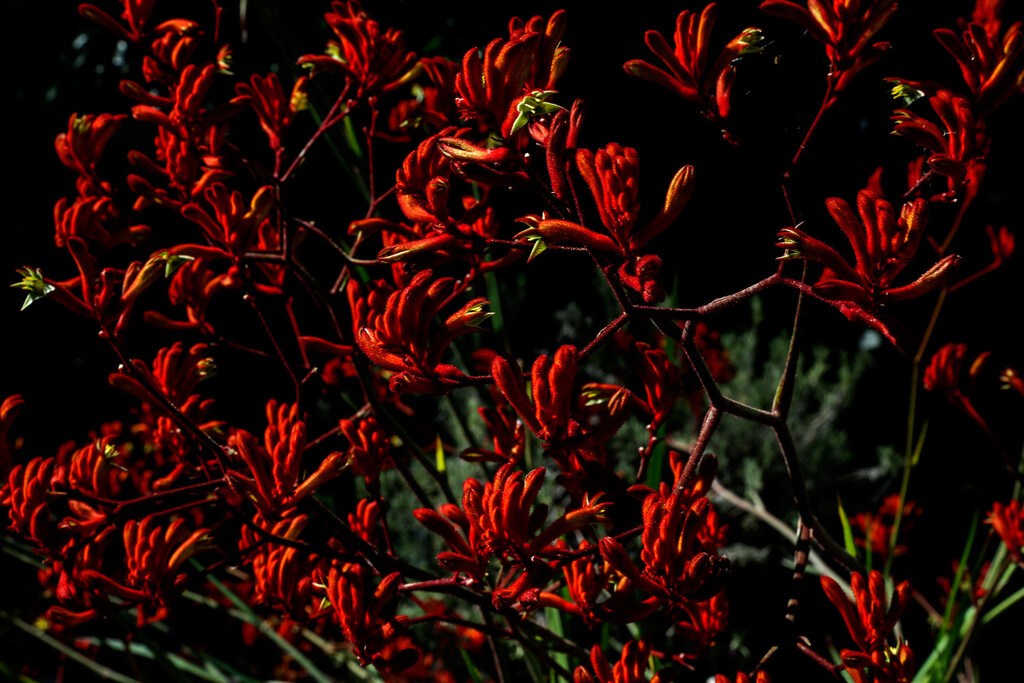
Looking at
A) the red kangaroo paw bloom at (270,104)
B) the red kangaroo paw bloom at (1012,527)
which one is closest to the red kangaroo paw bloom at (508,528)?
the red kangaroo paw bloom at (270,104)

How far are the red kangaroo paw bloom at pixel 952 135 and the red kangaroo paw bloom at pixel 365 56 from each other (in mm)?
379

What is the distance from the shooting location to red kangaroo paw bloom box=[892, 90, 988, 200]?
0.36m

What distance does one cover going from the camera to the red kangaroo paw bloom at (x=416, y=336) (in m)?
0.36

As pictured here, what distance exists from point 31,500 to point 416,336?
0.26 m

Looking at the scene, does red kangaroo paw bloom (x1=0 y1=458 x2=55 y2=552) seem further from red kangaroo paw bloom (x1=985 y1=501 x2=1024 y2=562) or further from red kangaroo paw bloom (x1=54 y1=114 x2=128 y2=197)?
red kangaroo paw bloom (x1=985 y1=501 x2=1024 y2=562)

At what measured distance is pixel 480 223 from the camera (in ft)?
1.70

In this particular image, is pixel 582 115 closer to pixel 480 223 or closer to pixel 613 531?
pixel 480 223

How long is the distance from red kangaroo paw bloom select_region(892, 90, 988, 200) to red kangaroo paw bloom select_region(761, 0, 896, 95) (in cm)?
4

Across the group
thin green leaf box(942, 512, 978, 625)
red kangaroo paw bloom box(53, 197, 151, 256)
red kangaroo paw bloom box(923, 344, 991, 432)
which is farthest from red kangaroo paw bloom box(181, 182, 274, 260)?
thin green leaf box(942, 512, 978, 625)

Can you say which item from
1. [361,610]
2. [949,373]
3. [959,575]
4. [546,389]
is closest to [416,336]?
[546,389]

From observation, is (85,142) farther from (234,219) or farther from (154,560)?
(154,560)

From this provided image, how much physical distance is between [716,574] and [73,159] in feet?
1.78

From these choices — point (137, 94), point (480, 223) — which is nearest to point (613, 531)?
point (480, 223)

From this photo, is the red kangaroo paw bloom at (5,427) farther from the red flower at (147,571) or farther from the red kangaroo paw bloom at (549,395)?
the red kangaroo paw bloom at (549,395)
